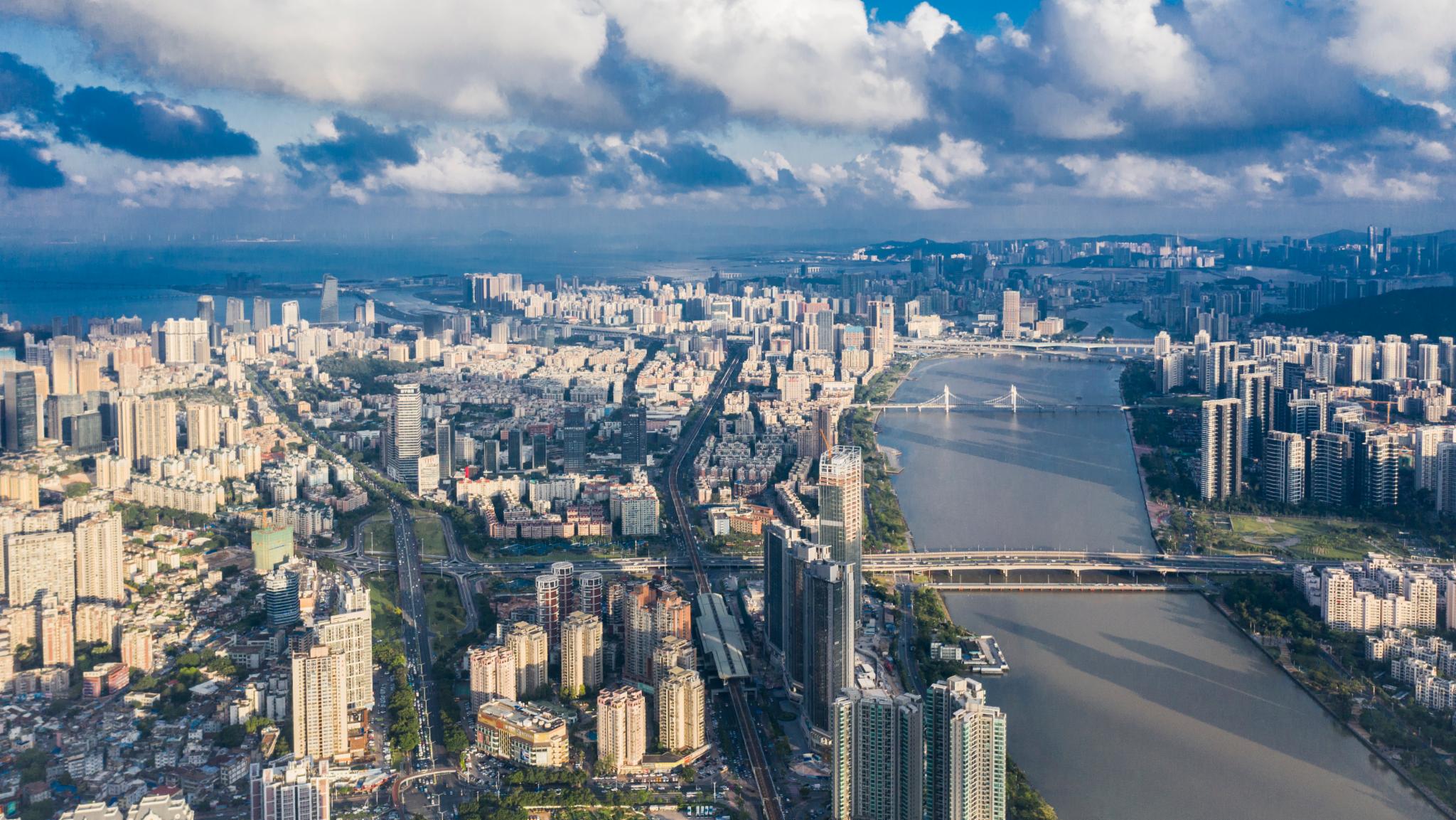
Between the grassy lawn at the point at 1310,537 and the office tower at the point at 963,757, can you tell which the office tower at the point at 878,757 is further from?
the grassy lawn at the point at 1310,537

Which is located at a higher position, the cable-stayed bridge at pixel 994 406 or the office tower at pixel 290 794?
the cable-stayed bridge at pixel 994 406

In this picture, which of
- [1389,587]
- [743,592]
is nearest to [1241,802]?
[1389,587]

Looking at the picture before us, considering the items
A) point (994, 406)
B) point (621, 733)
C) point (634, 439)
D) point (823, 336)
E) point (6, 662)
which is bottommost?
point (621, 733)

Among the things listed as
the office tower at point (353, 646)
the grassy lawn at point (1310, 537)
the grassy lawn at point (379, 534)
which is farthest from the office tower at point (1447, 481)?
the office tower at point (353, 646)

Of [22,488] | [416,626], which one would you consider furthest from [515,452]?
[416,626]

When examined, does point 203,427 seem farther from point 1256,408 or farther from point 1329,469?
point 1256,408

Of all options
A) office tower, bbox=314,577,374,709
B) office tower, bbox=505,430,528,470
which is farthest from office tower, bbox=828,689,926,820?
office tower, bbox=505,430,528,470

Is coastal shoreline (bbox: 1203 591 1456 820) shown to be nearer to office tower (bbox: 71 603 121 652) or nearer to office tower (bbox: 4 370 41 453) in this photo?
office tower (bbox: 71 603 121 652)
